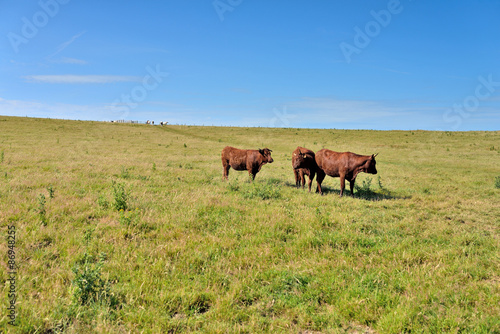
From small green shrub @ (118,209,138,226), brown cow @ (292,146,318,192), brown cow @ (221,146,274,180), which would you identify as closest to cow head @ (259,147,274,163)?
brown cow @ (221,146,274,180)

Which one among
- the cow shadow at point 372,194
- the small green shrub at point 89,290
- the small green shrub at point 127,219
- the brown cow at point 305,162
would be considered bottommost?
the small green shrub at point 89,290

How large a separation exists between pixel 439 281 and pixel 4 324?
618cm

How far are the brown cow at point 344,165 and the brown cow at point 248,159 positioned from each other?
251 cm

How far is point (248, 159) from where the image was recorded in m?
13.8

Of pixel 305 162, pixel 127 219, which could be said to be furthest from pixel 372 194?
pixel 127 219

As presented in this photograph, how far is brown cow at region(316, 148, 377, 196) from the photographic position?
444 inches

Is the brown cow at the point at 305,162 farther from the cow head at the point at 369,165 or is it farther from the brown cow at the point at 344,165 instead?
the cow head at the point at 369,165

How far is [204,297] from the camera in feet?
13.3

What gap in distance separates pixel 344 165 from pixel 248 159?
15.1ft

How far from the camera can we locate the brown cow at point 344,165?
1129 cm

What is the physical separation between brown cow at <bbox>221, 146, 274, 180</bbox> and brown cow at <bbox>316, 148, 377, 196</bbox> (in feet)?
8.22

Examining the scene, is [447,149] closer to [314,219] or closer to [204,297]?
[314,219]

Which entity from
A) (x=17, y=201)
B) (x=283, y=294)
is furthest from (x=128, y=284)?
(x=17, y=201)

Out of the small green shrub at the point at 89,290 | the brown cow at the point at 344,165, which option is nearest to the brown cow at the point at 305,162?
the brown cow at the point at 344,165
